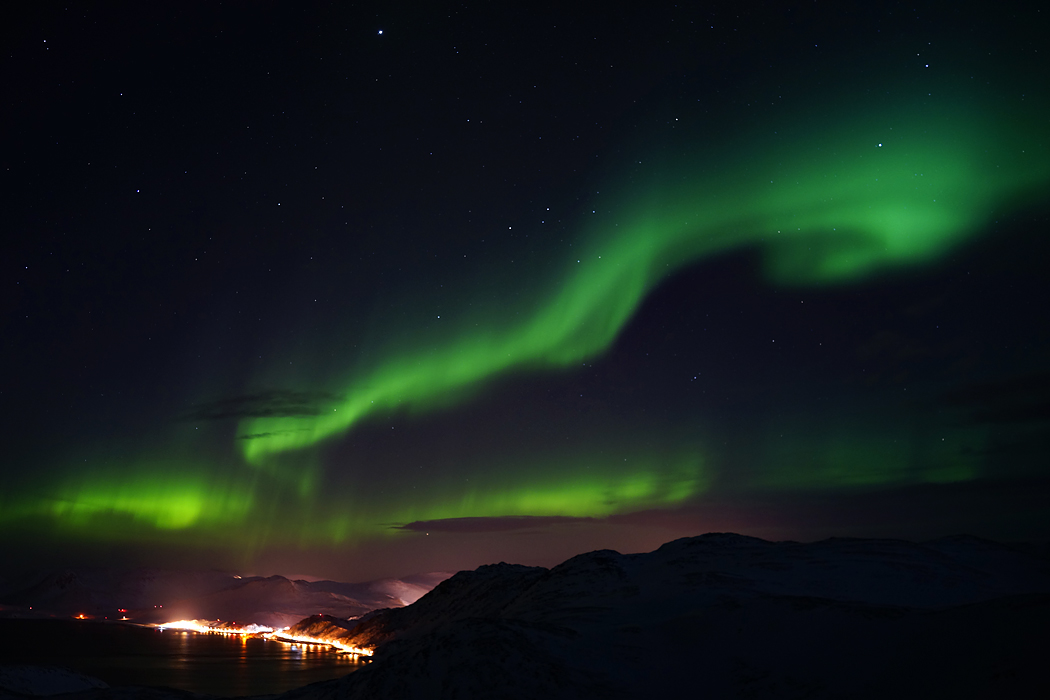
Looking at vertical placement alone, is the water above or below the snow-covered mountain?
below

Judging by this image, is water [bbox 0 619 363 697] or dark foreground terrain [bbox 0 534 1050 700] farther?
water [bbox 0 619 363 697]

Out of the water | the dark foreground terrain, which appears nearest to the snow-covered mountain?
the dark foreground terrain

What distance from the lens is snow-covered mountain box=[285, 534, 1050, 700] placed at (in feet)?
120

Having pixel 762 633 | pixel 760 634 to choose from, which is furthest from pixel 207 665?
pixel 762 633

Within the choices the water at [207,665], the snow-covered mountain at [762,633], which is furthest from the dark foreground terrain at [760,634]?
→ the water at [207,665]

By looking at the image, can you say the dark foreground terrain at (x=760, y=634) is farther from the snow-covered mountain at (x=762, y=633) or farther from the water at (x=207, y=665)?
the water at (x=207, y=665)

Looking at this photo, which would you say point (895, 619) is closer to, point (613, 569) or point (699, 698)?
point (699, 698)

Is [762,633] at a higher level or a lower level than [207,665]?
higher

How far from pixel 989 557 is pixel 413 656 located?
2940 inches

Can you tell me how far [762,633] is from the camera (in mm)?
49719

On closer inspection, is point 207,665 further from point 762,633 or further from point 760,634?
point 762,633

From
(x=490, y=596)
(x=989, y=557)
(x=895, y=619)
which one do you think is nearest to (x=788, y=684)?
(x=895, y=619)

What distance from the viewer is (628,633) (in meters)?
57.7

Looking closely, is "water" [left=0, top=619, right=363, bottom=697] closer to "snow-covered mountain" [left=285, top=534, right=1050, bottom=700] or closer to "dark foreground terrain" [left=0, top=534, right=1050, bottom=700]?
"dark foreground terrain" [left=0, top=534, right=1050, bottom=700]
